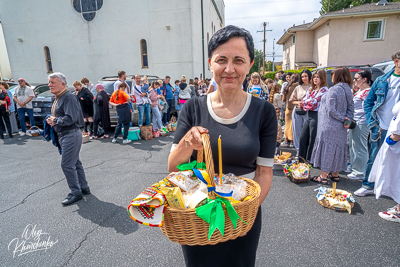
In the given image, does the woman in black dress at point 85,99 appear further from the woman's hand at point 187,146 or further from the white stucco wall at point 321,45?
the white stucco wall at point 321,45

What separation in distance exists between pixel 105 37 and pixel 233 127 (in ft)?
64.9

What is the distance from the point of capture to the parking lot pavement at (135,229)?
2.56 metres

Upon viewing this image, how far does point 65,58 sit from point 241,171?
21663 mm

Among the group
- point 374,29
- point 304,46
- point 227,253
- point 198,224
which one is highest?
point 374,29

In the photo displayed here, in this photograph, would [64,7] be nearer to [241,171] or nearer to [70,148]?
[70,148]

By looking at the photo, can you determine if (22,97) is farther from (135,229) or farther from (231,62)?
(231,62)

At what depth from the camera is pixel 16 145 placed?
25.5 ft

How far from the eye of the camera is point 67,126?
376 cm

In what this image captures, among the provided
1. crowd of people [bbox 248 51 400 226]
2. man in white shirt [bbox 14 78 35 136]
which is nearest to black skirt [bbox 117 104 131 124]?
man in white shirt [bbox 14 78 35 136]

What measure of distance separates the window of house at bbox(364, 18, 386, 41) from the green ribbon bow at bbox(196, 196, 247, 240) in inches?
899

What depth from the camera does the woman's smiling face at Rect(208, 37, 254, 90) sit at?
1320 millimetres

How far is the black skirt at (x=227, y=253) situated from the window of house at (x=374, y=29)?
22534mm

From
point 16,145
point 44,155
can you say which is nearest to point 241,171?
point 44,155

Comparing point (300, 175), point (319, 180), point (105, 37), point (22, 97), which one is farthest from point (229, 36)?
point (105, 37)
